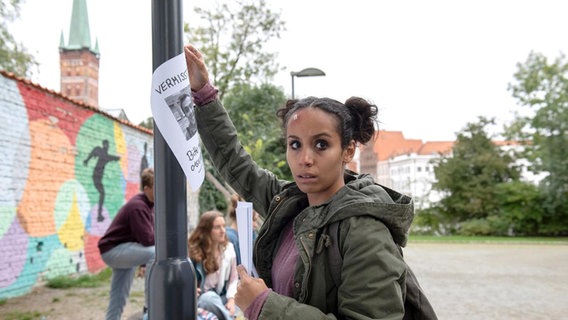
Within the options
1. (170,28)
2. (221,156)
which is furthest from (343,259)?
(170,28)

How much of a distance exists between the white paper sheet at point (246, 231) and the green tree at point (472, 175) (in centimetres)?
3010

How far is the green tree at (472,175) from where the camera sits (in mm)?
29703

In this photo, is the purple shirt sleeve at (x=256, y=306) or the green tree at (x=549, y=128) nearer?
the purple shirt sleeve at (x=256, y=306)

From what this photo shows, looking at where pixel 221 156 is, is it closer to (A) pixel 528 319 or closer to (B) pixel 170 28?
(B) pixel 170 28

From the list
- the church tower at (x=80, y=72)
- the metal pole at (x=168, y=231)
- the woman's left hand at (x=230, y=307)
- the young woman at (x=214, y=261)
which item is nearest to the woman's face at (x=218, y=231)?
the young woman at (x=214, y=261)

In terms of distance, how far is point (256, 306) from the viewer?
1.31 metres

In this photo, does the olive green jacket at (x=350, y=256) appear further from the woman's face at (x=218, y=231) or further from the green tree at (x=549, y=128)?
the green tree at (x=549, y=128)

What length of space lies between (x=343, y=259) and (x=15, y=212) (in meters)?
7.21

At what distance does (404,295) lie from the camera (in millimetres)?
1388

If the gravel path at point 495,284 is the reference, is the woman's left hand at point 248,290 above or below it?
above

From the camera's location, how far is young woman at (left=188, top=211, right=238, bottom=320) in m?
4.94

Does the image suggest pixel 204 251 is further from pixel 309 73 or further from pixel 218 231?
pixel 309 73

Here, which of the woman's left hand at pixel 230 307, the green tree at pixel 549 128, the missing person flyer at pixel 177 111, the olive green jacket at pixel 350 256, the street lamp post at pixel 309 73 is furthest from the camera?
the green tree at pixel 549 128

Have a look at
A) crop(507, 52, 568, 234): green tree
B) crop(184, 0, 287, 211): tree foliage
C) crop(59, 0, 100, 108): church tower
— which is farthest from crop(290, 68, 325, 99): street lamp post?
crop(59, 0, 100, 108): church tower
